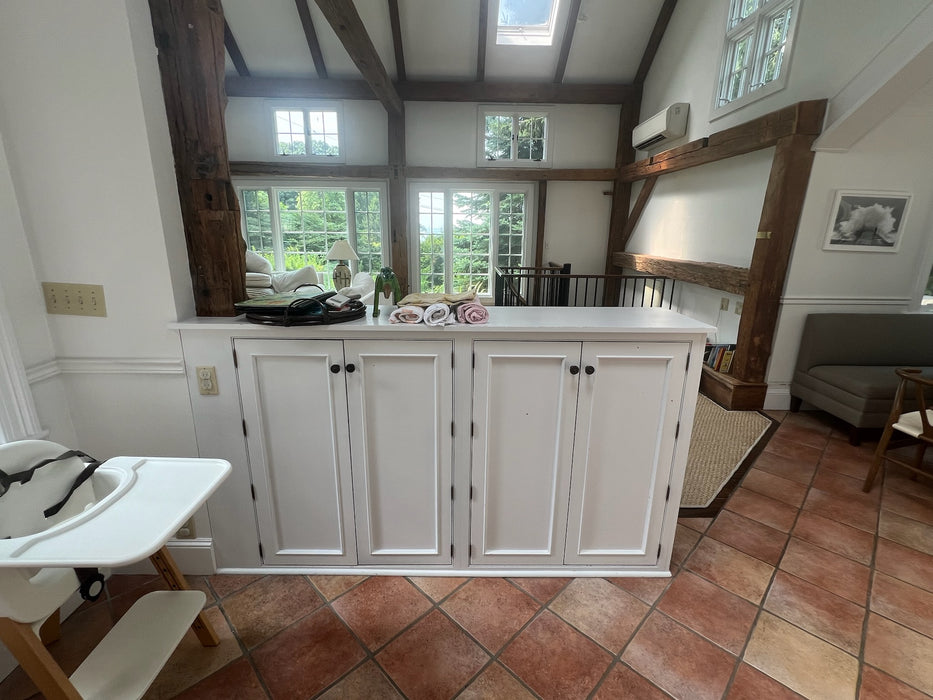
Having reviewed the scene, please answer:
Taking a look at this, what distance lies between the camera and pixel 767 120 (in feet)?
10.4

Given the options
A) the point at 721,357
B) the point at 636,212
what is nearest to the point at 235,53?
the point at 636,212

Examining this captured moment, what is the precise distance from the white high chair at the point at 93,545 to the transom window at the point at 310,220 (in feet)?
17.8

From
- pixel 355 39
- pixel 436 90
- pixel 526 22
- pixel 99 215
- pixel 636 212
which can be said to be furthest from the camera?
pixel 636 212

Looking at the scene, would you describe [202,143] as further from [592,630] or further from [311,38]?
[311,38]

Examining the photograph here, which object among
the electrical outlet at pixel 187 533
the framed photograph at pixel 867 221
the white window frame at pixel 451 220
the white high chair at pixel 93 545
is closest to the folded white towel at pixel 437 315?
the white high chair at pixel 93 545

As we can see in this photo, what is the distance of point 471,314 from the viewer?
4.76ft

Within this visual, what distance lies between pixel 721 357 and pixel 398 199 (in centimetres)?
466

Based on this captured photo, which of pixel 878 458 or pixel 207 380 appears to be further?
pixel 878 458

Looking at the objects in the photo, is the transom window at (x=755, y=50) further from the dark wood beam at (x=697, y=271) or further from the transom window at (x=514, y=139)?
the transom window at (x=514, y=139)

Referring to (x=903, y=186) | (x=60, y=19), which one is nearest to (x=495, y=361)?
(x=60, y=19)

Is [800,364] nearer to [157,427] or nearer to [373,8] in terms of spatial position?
[157,427]

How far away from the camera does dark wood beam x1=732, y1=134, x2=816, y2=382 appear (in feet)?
9.89

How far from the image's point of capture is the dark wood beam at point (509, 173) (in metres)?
6.06

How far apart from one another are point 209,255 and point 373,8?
4.92m
